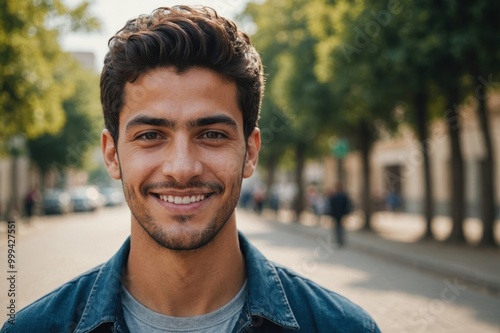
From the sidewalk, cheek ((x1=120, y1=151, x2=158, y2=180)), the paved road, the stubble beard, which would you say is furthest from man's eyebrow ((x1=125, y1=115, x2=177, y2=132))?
the sidewalk

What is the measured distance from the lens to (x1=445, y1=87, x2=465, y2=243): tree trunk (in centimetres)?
1898

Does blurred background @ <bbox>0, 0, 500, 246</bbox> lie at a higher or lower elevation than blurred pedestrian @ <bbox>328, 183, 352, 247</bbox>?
higher

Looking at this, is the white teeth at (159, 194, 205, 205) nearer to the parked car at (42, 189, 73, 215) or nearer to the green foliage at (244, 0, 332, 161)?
the green foliage at (244, 0, 332, 161)

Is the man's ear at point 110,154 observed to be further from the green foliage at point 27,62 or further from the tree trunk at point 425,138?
the tree trunk at point 425,138

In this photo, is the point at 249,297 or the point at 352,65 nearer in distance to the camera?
the point at 249,297

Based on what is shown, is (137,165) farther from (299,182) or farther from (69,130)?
(69,130)

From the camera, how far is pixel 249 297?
2.36 meters

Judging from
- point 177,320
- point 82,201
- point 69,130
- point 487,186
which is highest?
point 69,130

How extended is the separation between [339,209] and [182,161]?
18.2 m

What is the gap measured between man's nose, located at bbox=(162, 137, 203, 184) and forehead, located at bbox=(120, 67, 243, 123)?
0.35ft

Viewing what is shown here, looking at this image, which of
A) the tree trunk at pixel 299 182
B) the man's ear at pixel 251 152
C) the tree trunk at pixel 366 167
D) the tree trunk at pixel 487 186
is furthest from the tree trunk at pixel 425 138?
the man's ear at pixel 251 152

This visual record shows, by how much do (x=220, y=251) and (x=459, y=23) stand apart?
14.5 metres

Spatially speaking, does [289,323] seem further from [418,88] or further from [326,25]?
[326,25]

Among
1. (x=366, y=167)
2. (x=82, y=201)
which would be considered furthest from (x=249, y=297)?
(x=82, y=201)
